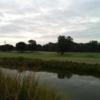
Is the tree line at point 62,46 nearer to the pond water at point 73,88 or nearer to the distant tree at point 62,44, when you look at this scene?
the distant tree at point 62,44

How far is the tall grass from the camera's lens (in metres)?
4.32

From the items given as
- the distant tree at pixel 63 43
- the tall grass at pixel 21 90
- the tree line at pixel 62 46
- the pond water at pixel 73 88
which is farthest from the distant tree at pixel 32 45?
the tall grass at pixel 21 90

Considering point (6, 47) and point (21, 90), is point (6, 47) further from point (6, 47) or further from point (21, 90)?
point (21, 90)

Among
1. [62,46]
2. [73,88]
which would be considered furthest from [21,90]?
[62,46]

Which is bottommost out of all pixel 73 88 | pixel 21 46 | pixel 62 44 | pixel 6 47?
pixel 73 88

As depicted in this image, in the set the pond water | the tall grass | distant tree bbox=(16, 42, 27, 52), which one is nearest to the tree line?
distant tree bbox=(16, 42, 27, 52)

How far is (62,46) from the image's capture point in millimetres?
60375

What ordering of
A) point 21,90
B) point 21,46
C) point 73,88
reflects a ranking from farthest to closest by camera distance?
point 21,46 → point 73,88 → point 21,90

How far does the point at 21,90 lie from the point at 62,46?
56.1 metres

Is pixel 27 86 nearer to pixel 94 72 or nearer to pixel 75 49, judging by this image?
pixel 94 72

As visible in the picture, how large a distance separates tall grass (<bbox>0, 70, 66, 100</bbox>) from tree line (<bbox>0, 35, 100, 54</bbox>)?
182 feet

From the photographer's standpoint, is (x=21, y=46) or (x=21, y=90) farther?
(x=21, y=46)

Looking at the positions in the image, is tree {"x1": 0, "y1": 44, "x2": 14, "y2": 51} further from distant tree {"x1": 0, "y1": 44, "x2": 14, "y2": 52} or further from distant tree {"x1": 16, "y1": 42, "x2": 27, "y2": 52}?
distant tree {"x1": 16, "y1": 42, "x2": 27, "y2": 52}

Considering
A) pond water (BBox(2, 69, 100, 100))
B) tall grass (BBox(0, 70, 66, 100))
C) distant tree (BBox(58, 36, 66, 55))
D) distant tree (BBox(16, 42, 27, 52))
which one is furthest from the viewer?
distant tree (BBox(16, 42, 27, 52))
